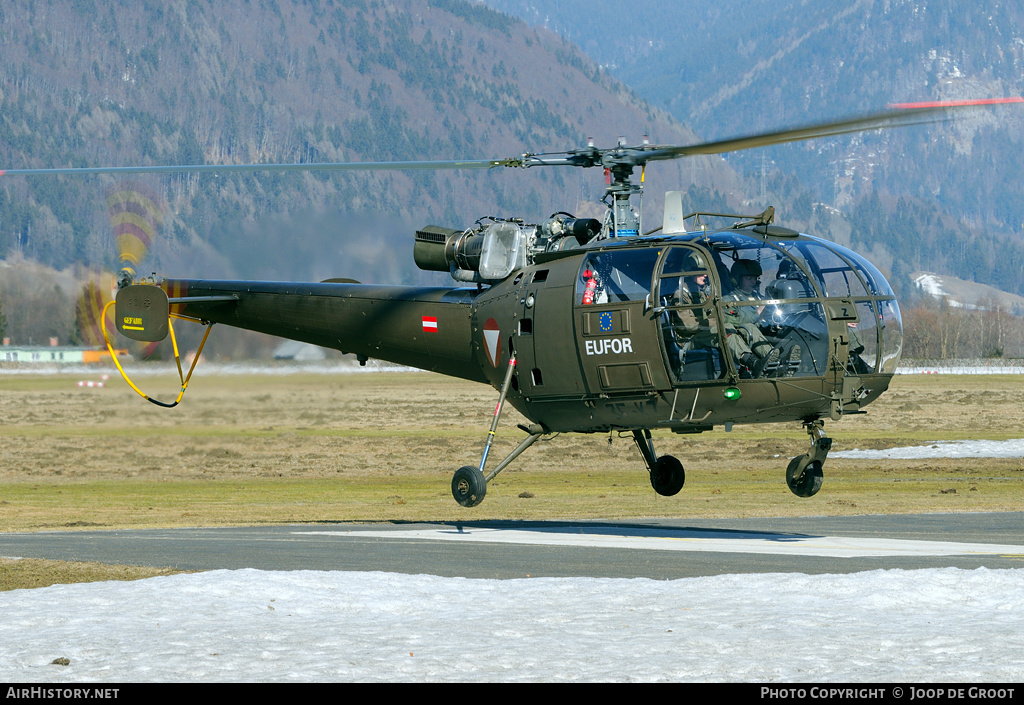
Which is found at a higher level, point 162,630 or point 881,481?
point 162,630

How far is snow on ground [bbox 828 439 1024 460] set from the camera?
42094mm

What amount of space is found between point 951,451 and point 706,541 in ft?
91.4

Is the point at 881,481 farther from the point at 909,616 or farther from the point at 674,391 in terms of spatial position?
the point at 909,616

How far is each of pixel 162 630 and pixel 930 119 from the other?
30.4ft

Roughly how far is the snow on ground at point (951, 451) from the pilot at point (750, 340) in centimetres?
2806

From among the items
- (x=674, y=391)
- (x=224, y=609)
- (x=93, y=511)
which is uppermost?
(x=674, y=391)

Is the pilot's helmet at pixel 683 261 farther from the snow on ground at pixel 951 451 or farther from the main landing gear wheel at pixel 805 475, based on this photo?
A: the snow on ground at pixel 951 451

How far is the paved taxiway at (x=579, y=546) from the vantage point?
15188 mm

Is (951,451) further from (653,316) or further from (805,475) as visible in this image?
(653,316)

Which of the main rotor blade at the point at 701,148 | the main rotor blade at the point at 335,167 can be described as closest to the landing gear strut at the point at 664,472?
the main rotor blade at the point at 701,148
